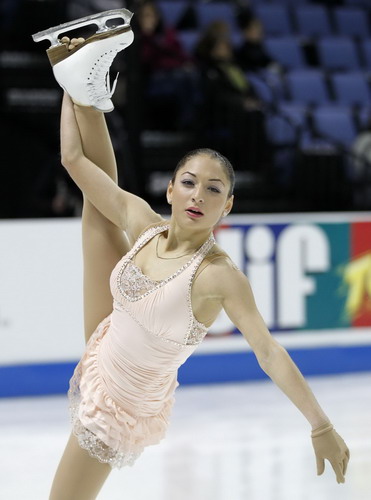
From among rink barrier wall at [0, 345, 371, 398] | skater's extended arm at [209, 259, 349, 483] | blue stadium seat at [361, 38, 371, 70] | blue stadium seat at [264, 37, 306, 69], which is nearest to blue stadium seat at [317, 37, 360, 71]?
blue stadium seat at [361, 38, 371, 70]

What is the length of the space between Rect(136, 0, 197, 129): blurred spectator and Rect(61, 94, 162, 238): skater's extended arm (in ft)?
16.1

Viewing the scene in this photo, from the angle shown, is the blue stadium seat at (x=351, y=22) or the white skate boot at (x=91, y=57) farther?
the blue stadium seat at (x=351, y=22)

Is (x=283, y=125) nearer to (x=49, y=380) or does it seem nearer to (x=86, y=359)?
(x=49, y=380)

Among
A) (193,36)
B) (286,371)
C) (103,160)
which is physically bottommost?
(193,36)

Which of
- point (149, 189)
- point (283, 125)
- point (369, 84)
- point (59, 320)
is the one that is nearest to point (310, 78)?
point (369, 84)

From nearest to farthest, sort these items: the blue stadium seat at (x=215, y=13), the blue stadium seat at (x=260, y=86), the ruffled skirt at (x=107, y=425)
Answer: the ruffled skirt at (x=107, y=425)
the blue stadium seat at (x=260, y=86)
the blue stadium seat at (x=215, y=13)

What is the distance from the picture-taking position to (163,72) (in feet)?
25.4

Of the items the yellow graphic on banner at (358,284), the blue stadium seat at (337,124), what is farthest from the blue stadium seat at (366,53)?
the yellow graphic on banner at (358,284)

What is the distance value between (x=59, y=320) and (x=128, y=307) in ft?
10.9

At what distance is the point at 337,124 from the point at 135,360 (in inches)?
250

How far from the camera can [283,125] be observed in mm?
7922

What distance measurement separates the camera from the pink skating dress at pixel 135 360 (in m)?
2.64

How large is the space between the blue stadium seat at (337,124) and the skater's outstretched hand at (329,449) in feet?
21.1

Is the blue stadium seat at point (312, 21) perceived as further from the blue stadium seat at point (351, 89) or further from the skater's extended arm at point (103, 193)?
the skater's extended arm at point (103, 193)
